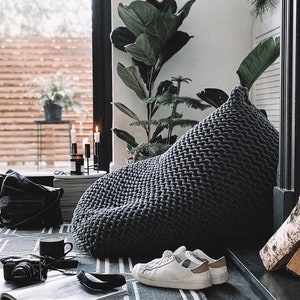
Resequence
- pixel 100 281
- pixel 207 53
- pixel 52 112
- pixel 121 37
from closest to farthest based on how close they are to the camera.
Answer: pixel 100 281 → pixel 121 37 → pixel 207 53 → pixel 52 112

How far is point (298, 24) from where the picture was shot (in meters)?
2.22

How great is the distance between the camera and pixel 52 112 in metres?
4.30

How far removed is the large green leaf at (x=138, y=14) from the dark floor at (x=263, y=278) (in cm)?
180

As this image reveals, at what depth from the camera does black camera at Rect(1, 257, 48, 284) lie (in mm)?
2021

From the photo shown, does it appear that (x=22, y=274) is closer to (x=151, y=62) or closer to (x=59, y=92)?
(x=151, y=62)

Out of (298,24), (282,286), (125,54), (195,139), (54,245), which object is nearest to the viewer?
(282,286)

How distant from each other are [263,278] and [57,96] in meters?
2.63

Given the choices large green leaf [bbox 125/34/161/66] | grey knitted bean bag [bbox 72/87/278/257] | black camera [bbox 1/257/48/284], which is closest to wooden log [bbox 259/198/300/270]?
grey knitted bean bag [bbox 72/87/278/257]

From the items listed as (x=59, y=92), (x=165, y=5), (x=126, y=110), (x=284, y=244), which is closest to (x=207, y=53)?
(x=165, y=5)

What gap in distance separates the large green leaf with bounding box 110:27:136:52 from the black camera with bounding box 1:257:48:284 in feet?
6.81

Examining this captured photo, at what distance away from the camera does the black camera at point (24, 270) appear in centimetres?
202

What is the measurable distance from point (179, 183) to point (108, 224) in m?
0.30

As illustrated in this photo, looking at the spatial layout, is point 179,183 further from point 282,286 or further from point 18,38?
point 18,38

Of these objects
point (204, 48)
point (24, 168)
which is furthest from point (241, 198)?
point (24, 168)
